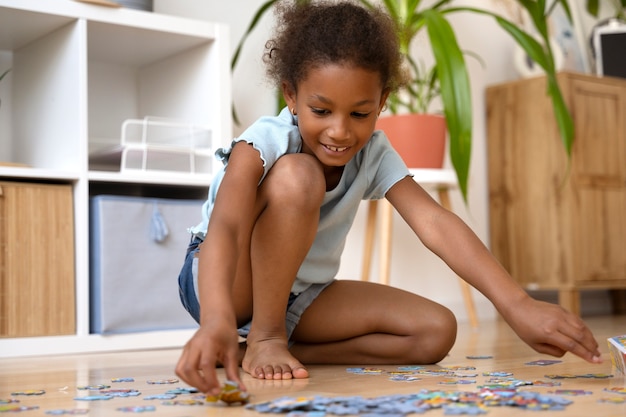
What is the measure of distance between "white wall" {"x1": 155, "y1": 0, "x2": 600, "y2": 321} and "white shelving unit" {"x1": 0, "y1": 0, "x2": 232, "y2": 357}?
0.22 metres

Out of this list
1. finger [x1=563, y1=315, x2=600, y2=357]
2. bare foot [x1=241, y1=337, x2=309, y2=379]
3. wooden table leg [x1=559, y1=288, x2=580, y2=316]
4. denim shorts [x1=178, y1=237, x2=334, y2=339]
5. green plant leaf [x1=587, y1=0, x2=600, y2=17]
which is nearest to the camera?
finger [x1=563, y1=315, x2=600, y2=357]

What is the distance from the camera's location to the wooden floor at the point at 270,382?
0.96 meters

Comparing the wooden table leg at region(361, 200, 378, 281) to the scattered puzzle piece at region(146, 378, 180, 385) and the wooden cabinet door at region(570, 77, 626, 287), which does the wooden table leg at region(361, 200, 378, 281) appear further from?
the scattered puzzle piece at region(146, 378, 180, 385)

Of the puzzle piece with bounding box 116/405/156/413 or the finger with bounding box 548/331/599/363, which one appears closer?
the puzzle piece with bounding box 116/405/156/413

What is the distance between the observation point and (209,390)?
0.89 m

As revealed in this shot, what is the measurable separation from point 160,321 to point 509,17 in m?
2.00

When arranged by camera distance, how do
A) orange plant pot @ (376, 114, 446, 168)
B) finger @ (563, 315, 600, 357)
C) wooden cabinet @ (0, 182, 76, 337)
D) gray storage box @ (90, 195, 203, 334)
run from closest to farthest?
finger @ (563, 315, 600, 357) < wooden cabinet @ (0, 182, 76, 337) < gray storage box @ (90, 195, 203, 334) < orange plant pot @ (376, 114, 446, 168)

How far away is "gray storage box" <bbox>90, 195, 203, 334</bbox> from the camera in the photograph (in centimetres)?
199

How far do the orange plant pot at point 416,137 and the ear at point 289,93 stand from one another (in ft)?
3.84

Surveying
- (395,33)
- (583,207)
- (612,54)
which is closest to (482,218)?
(583,207)

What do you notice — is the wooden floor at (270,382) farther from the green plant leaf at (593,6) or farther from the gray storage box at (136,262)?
the green plant leaf at (593,6)

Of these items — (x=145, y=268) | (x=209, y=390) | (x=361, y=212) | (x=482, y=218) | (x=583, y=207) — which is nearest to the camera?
(x=209, y=390)

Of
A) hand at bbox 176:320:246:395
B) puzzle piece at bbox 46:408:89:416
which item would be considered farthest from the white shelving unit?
hand at bbox 176:320:246:395

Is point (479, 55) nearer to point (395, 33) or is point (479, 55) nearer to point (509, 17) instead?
point (509, 17)
